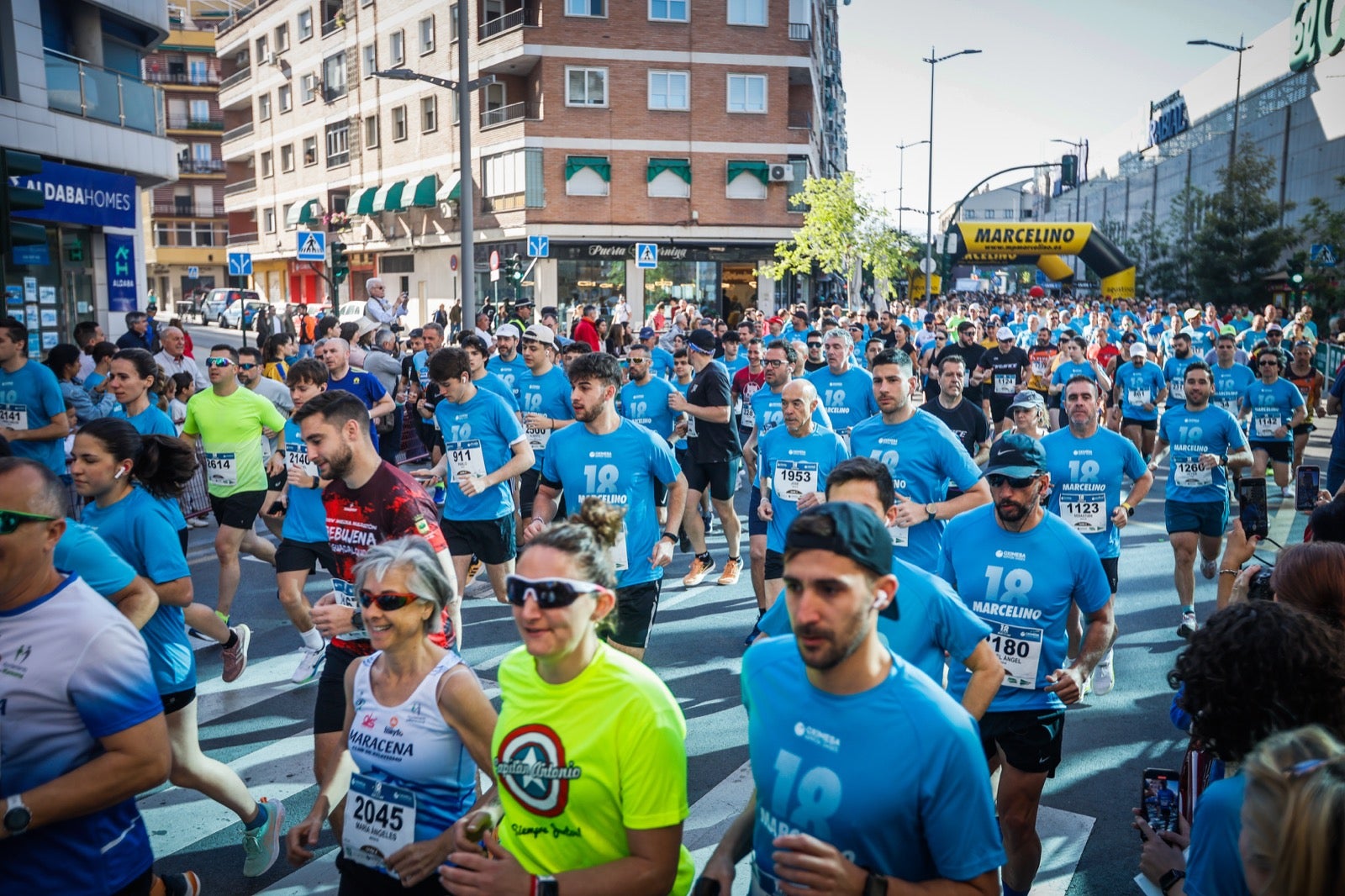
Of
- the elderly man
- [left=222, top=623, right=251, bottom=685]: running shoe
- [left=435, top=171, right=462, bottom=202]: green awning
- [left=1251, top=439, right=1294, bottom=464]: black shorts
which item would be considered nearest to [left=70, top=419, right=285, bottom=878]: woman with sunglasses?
[left=222, top=623, right=251, bottom=685]: running shoe

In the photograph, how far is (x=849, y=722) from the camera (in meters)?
2.59

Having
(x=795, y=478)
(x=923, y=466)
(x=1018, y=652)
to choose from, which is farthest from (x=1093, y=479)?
(x=1018, y=652)

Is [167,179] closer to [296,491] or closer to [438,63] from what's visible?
[296,491]

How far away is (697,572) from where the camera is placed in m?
9.98

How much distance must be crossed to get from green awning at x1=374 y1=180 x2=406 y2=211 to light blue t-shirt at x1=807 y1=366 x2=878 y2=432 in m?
36.5

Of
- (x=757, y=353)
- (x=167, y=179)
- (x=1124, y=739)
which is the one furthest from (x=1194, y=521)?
(x=167, y=179)

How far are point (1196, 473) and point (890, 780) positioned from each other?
271 inches

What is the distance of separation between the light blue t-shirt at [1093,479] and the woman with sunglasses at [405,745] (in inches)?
199

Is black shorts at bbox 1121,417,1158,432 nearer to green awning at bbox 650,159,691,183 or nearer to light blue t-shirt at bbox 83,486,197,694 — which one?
light blue t-shirt at bbox 83,486,197,694

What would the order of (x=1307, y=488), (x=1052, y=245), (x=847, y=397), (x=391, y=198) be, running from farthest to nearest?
(x=1052, y=245) → (x=391, y=198) → (x=847, y=397) → (x=1307, y=488)

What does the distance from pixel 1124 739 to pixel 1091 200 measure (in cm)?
8989

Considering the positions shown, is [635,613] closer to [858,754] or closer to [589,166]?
[858,754]

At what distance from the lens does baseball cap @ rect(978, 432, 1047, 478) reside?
15.0ft

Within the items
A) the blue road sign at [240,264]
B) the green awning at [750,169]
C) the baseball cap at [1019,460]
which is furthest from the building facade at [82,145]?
the green awning at [750,169]
